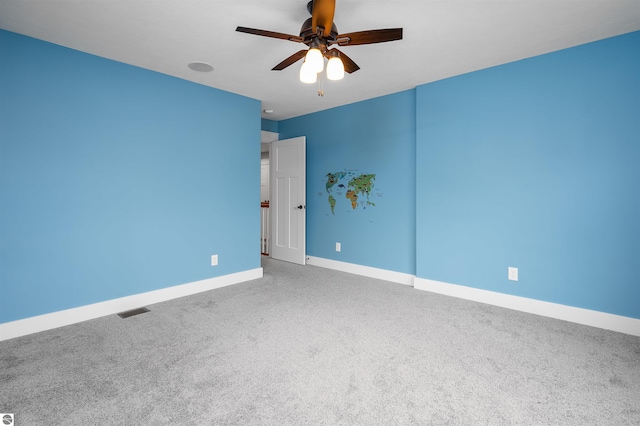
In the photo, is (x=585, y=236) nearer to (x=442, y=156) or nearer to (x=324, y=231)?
(x=442, y=156)

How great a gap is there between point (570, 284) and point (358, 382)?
2.26 m

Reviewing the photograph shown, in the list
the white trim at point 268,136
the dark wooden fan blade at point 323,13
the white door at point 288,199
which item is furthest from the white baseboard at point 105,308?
the dark wooden fan blade at point 323,13

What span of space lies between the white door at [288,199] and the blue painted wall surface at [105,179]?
116 centimetres

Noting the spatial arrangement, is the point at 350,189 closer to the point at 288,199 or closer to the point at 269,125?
the point at 288,199

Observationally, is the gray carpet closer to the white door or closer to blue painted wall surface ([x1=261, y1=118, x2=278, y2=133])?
the white door

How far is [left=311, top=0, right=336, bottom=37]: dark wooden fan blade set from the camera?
1768 mm

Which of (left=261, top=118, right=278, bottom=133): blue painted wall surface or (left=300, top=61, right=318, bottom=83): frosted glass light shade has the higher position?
(left=261, top=118, right=278, bottom=133): blue painted wall surface

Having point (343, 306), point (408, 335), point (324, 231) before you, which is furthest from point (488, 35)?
point (324, 231)

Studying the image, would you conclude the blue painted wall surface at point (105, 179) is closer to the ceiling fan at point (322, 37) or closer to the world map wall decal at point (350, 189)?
the world map wall decal at point (350, 189)

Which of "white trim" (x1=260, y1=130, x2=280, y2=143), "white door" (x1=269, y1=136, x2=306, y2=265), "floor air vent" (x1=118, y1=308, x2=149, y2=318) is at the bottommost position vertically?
"floor air vent" (x1=118, y1=308, x2=149, y2=318)

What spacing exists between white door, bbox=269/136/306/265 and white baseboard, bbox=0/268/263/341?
50.0 inches

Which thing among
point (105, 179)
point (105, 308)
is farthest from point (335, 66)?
point (105, 308)

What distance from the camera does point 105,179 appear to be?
299cm

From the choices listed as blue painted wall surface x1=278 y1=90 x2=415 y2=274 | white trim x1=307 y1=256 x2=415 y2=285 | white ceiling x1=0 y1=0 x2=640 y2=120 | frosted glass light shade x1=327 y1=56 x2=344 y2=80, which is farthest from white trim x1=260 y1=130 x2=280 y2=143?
frosted glass light shade x1=327 y1=56 x2=344 y2=80
